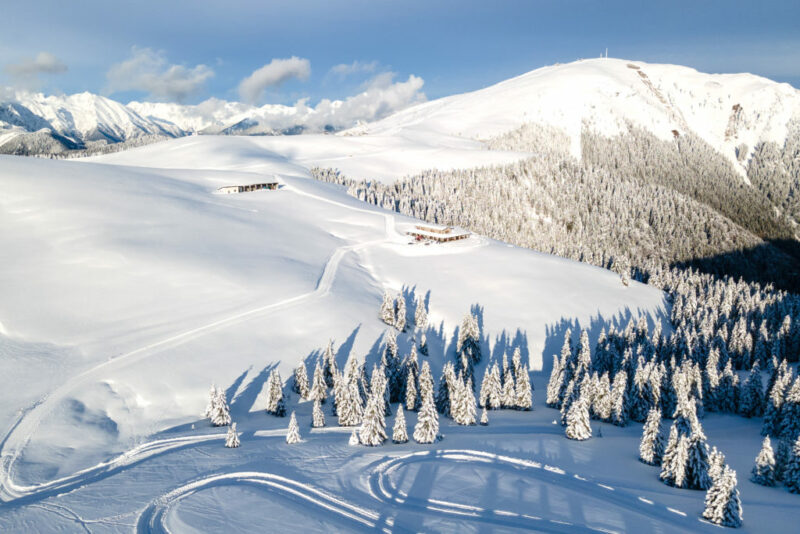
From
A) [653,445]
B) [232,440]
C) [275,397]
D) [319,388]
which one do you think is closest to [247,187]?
[319,388]

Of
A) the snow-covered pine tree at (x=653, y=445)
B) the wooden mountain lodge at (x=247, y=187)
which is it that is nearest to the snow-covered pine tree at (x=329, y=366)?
the snow-covered pine tree at (x=653, y=445)

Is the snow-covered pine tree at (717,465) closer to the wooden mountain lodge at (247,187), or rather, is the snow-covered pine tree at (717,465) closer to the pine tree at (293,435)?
the pine tree at (293,435)

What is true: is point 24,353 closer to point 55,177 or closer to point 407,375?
point 407,375

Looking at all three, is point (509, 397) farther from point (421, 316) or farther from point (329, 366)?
point (329, 366)

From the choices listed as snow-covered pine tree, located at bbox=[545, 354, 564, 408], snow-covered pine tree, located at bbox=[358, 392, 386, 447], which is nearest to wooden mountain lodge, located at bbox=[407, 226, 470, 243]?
snow-covered pine tree, located at bbox=[545, 354, 564, 408]

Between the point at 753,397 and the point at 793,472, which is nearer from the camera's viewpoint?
the point at 793,472

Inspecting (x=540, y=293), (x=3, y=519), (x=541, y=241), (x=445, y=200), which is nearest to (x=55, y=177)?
(x=3, y=519)
